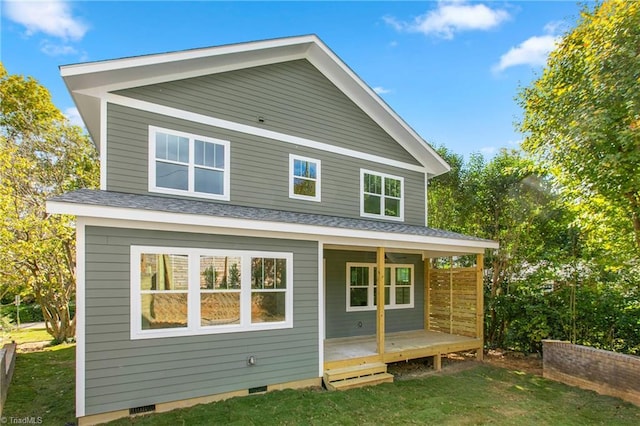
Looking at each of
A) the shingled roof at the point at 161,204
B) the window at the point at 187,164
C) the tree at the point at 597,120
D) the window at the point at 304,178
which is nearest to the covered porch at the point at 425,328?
the window at the point at 304,178

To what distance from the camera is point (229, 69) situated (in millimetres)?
7945

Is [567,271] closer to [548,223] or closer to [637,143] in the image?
[548,223]

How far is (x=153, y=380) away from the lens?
5.42 metres

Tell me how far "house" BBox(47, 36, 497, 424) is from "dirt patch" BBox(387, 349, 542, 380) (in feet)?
1.73

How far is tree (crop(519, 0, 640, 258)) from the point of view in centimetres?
670

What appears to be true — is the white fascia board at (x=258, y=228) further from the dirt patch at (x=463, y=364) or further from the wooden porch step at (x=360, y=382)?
the dirt patch at (x=463, y=364)

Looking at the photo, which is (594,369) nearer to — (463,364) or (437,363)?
(463,364)

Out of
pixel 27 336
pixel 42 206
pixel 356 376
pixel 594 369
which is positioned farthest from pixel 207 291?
pixel 27 336

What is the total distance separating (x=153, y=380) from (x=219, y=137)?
4.82 meters

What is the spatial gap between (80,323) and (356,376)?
4.99 meters

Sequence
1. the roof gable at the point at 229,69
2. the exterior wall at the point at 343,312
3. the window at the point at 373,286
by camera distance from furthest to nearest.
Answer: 1. the window at the point at 373,286
2. the exterior wall at the point at 343,312
3. the roof gable at the point at 229,69

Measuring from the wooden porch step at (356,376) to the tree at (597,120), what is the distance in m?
6.24

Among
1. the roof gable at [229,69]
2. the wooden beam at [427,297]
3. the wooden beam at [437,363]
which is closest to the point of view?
the roof gable at [229,69]

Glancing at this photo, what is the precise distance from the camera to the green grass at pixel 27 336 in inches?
471
